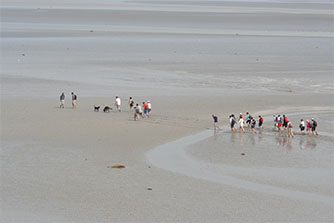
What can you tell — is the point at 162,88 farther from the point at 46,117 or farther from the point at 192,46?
the point at 192,46

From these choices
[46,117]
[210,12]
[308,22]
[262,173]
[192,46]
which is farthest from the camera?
[210,12]

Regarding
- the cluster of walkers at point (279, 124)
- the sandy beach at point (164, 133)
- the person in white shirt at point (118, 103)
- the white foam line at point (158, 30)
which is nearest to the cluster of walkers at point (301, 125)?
the cluster of walkers at point (279, 124)

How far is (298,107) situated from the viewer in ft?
122

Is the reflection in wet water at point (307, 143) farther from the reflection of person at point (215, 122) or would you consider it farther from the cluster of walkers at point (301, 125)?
the reflection of person at point (215, 122)

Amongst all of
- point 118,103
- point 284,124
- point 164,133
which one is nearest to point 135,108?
point 118,103

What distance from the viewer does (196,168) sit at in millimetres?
24188

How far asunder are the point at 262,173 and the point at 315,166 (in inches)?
93.8

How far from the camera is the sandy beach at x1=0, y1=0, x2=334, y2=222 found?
20.0m

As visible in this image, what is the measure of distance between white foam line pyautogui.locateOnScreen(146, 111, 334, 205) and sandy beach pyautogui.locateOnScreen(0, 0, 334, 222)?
5 cm

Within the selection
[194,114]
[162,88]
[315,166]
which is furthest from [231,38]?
[315,166]

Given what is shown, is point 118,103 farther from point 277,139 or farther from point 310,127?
point 310,127

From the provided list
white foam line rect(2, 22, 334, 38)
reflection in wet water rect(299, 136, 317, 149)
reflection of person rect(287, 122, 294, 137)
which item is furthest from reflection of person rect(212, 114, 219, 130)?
white foam line rect(2, 22, 334, 38)

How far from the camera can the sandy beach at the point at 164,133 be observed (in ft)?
65.7

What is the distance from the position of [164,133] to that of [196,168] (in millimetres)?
6281
